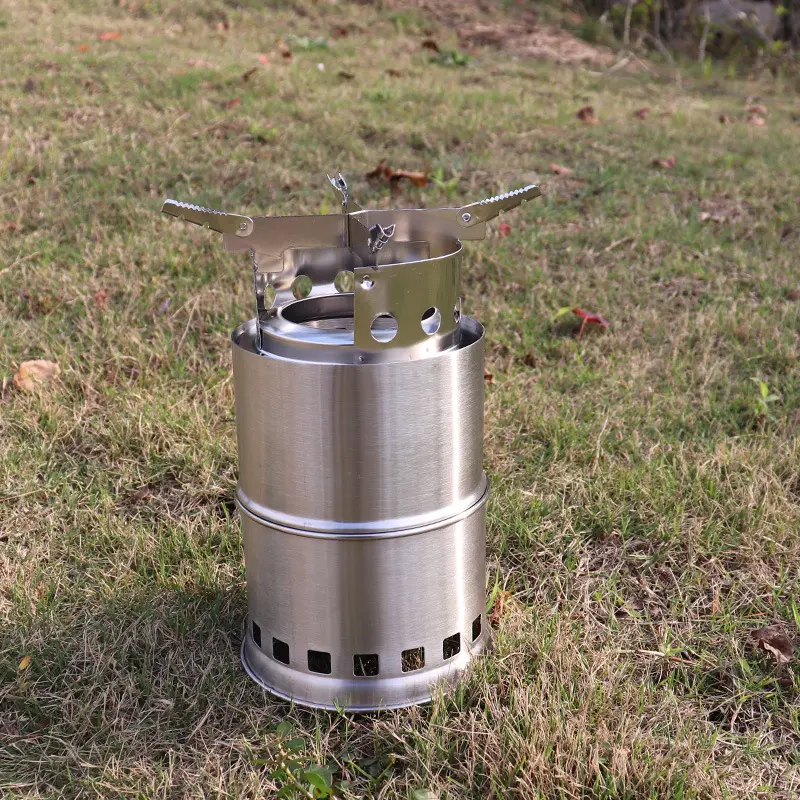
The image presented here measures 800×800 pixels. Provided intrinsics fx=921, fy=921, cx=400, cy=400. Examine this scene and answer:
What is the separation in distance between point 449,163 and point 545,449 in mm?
2653

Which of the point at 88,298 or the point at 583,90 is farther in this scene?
the point at 583,90

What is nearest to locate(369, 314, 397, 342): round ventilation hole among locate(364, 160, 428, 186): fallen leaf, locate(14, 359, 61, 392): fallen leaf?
locate(14, 359, 61, 392): fallen leaf

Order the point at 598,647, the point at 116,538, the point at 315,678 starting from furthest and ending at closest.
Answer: the point at 116,538
the point at 598,647
the point at 315,678

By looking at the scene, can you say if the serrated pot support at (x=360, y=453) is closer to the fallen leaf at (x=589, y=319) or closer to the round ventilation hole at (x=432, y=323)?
the round ventilation hole at (x=432, y=323)

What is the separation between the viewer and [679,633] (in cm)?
229

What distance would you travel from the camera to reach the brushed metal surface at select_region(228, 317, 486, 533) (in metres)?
1.76

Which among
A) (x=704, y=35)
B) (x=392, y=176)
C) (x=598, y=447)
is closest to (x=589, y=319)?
(x=598, y=447)

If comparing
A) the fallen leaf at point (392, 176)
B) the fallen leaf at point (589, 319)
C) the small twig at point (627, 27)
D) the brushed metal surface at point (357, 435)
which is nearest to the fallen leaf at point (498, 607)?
the brushed metal surface at point (357, 435)

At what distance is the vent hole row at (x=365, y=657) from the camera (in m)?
1.95

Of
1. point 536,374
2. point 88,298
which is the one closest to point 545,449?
point 536,374

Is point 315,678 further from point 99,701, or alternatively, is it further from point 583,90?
point 583,90

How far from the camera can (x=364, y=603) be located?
1.88m

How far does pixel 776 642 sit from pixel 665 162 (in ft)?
12.8

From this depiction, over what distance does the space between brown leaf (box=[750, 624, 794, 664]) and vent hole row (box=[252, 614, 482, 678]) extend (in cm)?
71
